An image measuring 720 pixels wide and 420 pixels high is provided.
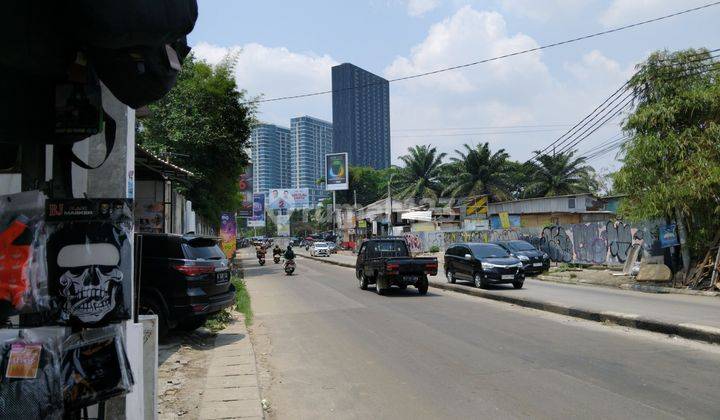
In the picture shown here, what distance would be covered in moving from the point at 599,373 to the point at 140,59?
6.51 m

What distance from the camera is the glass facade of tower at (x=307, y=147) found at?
102m

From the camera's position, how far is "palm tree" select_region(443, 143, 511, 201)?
184 ft

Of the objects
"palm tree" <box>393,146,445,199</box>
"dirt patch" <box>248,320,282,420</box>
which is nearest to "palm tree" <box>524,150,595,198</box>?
"palm tree" <box>393,146,445,199</box>

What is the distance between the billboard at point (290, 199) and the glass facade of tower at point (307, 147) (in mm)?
21239

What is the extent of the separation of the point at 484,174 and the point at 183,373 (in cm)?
5154

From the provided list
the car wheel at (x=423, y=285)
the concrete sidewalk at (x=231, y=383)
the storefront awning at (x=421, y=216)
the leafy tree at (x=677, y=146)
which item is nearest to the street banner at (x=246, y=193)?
the storefront awning at (x=421, y=216)

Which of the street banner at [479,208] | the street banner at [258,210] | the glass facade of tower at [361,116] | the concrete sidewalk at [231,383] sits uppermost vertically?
the glass facade of tower at [361,116]

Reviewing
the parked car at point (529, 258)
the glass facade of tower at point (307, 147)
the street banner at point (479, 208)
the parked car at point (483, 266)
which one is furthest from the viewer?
the glass facade of tower at point (307, 147)

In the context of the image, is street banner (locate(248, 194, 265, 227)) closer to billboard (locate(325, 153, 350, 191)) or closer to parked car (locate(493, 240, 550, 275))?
billboard (locate(325, 153, 350, 191))

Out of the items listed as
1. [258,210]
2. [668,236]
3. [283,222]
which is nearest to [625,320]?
[668,236]

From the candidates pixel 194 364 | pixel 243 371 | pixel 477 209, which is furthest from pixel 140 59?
pixel 477 209

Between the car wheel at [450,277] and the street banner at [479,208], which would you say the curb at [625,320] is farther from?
the street banner at [479,208]

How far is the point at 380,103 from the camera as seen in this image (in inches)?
2291

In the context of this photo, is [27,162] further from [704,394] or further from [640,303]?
[640,303]
